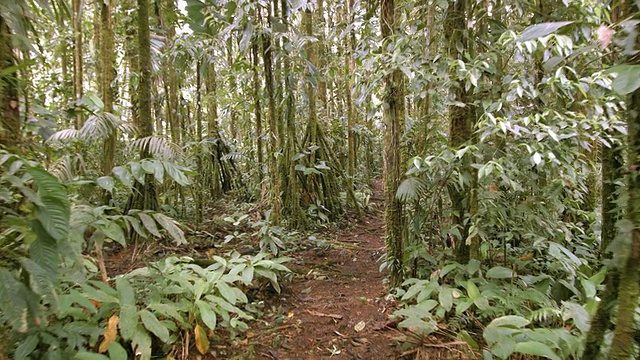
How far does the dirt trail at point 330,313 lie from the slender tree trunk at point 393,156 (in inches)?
15.2

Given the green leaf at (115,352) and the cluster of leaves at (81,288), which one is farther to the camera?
the green leaf at (115,352)

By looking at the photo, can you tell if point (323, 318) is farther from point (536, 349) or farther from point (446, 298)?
point (536, 349)

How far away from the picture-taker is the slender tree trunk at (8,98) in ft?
5.79

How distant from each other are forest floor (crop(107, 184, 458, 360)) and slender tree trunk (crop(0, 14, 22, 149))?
1.41 metres

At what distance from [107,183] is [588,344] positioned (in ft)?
7.94

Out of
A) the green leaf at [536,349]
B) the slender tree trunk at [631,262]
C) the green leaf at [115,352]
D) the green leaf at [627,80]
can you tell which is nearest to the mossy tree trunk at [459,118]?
the green leaf at [536,349]

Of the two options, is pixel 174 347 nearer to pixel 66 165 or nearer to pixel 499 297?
pixel 66 165

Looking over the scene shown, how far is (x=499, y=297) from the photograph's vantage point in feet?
8.48

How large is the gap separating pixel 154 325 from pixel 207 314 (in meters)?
0.36

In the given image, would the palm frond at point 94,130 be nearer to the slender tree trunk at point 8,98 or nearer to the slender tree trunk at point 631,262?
the slender tree trunk at point 8,98

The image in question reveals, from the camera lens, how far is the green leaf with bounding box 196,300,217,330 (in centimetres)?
233

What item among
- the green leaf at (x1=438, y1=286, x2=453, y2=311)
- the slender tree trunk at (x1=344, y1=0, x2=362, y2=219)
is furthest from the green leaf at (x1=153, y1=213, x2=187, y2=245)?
the slender tree trunk at (x1=344, y1=0, x2=362, y2=219)

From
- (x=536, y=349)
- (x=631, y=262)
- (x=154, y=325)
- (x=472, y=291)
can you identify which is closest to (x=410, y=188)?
(x=472, y=291)

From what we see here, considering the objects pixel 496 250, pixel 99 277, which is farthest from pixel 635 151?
pixel 99 277
